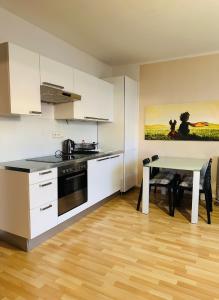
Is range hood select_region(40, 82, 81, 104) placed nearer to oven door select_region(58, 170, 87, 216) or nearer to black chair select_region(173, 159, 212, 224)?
oven door select_region(58, 170, 87, 216)

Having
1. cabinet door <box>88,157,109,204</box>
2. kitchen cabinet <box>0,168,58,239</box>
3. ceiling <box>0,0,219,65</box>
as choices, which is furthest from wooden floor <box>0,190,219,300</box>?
ceiling <box>0,0,219,65</box>

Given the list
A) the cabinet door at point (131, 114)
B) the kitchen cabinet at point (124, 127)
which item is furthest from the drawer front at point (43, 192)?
the cabinet door at point (131, 114)

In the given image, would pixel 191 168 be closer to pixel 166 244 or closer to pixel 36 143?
pixel 166 244

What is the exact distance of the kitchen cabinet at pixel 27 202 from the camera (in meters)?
2.17

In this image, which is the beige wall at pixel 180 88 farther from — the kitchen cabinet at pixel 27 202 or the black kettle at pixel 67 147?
the kitchen cabinet at pixel 27 202

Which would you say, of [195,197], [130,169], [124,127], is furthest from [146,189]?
[124,127]

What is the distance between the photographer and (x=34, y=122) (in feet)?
9.37

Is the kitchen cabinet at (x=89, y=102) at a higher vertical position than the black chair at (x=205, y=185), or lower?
higher

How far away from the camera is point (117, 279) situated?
1.81 m

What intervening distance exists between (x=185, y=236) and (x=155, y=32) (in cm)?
259

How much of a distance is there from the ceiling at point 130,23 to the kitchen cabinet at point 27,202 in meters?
1.77

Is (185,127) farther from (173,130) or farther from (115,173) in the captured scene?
(115,173)

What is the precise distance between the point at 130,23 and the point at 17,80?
1.53 metres

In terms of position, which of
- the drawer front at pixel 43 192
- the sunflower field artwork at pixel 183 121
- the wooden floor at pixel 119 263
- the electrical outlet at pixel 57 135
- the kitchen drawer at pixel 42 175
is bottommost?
the wooden floor at pixel 119 263
